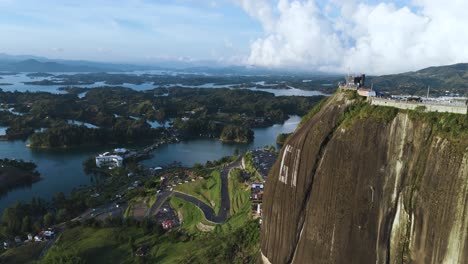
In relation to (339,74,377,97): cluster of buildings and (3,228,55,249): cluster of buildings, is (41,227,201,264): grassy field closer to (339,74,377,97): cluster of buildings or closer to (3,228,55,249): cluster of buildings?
(3,228,55,249): cluster of buildings

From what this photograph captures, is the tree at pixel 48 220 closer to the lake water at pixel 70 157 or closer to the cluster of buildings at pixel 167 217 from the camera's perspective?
the cluster of buildings at pixel 167 217

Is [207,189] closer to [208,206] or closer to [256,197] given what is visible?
[208,206]

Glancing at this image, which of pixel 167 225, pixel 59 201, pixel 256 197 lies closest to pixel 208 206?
pixel 167 225

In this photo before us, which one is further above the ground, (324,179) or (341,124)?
(341,124)

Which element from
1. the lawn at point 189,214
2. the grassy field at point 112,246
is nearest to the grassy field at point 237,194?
the lawn at point 189,214

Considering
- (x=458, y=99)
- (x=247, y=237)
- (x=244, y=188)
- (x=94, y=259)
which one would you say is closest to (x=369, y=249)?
(x=458, y=99)

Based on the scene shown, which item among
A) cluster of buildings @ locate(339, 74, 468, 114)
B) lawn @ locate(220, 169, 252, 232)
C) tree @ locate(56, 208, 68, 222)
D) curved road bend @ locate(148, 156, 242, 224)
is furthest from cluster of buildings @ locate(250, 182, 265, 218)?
tree @ locate(56, 208, 68, 222)

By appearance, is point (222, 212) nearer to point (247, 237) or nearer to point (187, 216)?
point (187, 216)

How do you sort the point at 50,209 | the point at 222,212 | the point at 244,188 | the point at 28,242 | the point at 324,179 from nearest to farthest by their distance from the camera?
the point at 324,179 < the point at 28,242 < the point at 222,212 < the point at 244,188 < the point at 50,209
